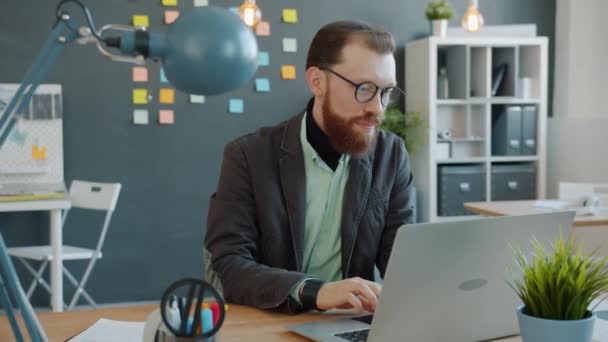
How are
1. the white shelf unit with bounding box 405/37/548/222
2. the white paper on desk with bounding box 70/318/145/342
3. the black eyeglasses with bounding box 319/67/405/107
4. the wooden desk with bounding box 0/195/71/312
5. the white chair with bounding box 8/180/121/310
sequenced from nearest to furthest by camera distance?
the white paper on desk with bounding box 70/318/145/342 < the black eyeglasses with bounding box 319/67/405/107 < the wooden desk with bounding box 0/195/71/312 < the white chair with bounding box 8/180/121/310 < the white shelf unit with bounding box 405/37/548/222

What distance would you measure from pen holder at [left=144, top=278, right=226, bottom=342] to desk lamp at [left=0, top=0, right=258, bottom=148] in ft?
0.87

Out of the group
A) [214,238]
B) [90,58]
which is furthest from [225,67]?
[90,58]

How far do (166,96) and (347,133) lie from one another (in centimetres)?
310

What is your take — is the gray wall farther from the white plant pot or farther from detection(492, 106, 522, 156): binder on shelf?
detection(492, 106, 522, 156): binder on shelf

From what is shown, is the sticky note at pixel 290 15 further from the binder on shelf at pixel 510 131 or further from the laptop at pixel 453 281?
the laptop at pixel 453 281

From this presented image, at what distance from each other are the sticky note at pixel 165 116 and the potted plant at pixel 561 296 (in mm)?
3860

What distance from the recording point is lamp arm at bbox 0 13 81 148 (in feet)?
→ 2.69

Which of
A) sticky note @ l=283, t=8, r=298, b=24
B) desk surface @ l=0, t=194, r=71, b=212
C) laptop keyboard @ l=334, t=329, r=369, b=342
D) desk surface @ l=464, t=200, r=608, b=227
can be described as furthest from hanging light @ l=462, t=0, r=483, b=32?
laptop keyboard @ l=334, t=329, r=369, b=342

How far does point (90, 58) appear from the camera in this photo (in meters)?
4.64

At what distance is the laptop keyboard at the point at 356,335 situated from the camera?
1.34m

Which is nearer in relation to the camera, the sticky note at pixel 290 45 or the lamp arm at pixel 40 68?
the lamp arm at pixel 40 68

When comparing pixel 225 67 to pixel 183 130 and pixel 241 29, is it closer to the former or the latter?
→ pixel 241 29

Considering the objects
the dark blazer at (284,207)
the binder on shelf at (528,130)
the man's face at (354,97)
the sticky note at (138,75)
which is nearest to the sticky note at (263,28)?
the sticky note at (138,75)

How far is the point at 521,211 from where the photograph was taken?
11.3ft
